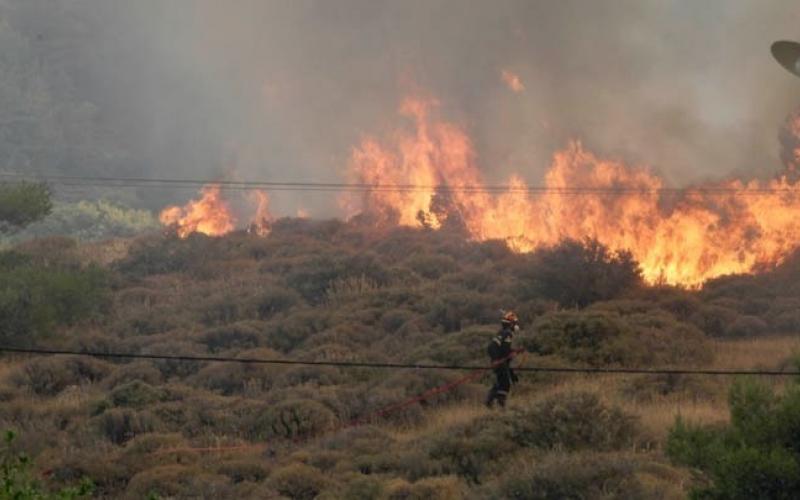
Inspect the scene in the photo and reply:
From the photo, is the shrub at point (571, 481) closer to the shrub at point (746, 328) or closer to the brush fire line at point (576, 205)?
the shrub at point (746, 328)

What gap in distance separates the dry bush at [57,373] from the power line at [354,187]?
1870 cm

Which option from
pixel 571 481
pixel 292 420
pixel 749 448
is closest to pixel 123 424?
pixel 292 420

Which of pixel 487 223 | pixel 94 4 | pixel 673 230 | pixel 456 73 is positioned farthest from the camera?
pixel 94 4

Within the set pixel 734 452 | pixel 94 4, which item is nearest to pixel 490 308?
pixel 734 452

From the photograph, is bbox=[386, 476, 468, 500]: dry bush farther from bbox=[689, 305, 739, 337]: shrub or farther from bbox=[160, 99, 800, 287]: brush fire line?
bbox=[160, 99, 800, 287]: brush fire line

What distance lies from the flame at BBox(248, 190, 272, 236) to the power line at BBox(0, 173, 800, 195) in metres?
1.01

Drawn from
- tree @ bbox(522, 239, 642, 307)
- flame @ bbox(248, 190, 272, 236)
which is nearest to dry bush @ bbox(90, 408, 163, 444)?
tree @ bbox(522, 239, 642, 307)

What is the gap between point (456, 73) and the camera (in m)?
57.9

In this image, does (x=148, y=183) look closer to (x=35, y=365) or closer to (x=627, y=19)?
(x=627, y=19)

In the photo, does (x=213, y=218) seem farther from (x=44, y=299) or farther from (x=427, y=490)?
(x=427, y=490)

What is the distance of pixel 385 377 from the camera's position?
2572cm

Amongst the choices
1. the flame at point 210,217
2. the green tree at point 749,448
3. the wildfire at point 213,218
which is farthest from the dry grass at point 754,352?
the flame at point 210,217

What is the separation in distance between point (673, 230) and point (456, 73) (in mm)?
24363

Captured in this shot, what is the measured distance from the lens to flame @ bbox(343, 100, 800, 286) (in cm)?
3556
